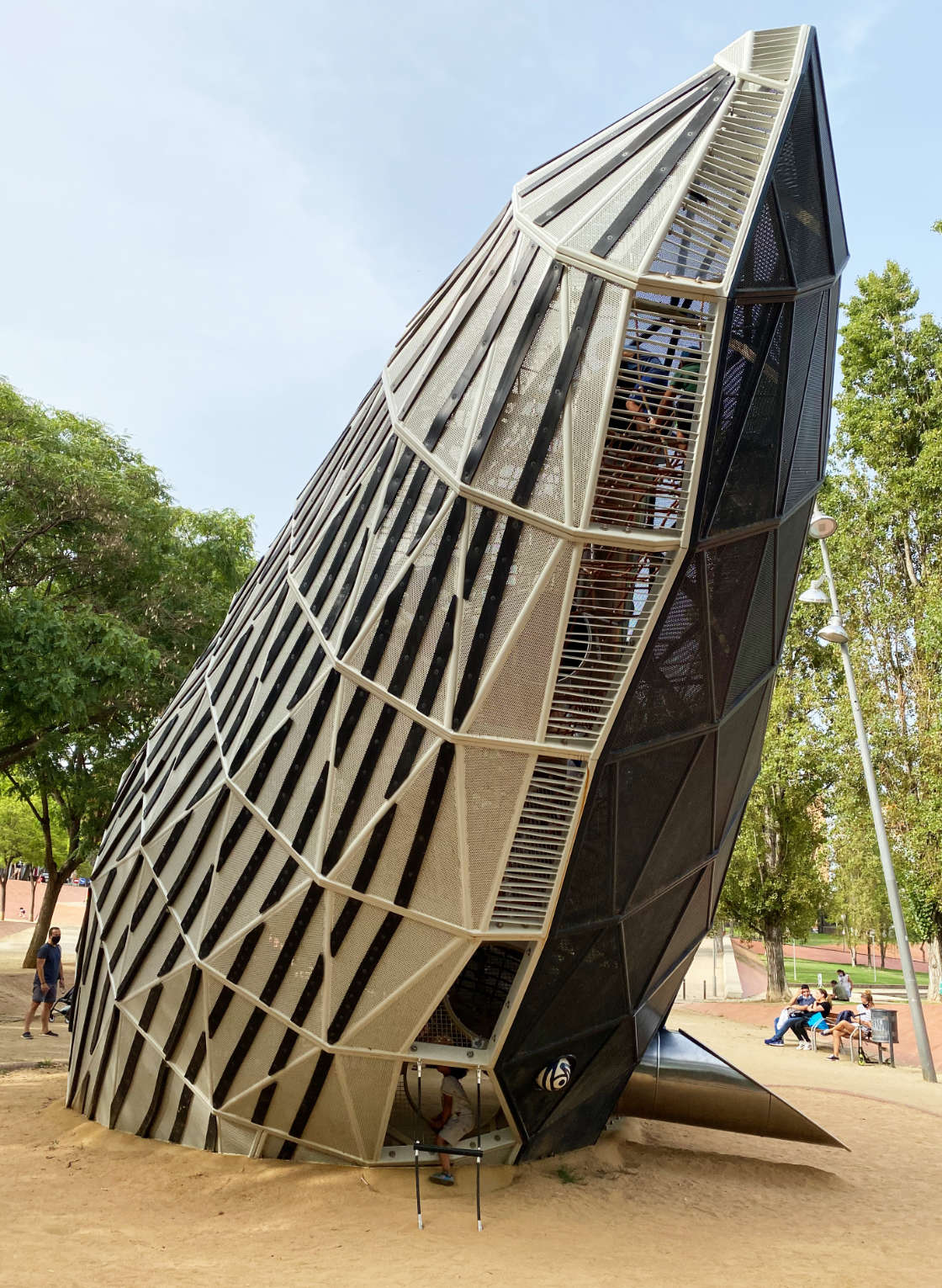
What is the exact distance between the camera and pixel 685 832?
10.2 m

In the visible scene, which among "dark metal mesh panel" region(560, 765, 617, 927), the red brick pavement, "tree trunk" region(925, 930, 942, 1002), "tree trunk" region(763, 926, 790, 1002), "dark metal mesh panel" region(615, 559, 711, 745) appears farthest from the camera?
"tree trunk" region(763, 926, 790, 1002)

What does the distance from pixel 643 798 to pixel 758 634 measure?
2108 millimetres

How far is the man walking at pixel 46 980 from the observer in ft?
61.7

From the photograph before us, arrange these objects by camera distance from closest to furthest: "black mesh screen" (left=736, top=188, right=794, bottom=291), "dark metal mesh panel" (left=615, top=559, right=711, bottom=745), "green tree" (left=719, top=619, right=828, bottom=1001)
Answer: "black mesh screen" (left=736, top=188, right=794, bottom=291) → "dark metal mesh panel" (left=615, top=559, right=711, bottom=745) → "green tree" (left=719, top=619, right=828, bottom=1001)

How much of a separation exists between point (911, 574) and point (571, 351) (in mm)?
26190

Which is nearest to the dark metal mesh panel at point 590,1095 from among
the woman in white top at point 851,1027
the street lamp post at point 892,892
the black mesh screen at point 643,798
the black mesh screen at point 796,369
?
the black mesh screen at point 643,798

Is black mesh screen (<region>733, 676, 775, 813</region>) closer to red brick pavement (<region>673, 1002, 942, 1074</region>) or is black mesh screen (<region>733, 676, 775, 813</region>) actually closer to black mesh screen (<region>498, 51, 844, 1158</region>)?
black mesh screen (<region>498, 51, 844, 1158</region>)

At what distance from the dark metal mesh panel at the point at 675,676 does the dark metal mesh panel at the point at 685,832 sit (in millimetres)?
586

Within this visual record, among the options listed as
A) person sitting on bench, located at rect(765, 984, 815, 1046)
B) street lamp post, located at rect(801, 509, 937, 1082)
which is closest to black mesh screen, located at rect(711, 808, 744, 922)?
street lamp post, located at rect(801, 509, 937, 1082)

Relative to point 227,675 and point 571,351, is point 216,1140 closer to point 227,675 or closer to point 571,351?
point 227,675

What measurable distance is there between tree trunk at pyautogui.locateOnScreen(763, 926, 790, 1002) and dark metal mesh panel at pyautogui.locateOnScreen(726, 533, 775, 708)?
83.3ft

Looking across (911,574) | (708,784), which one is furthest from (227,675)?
(911,574)

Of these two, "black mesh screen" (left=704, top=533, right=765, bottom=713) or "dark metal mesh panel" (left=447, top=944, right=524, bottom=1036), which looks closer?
"black mesh screen" (left=704, top=533, right=765, bottom=713)

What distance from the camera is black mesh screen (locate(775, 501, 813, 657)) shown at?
9.52m
